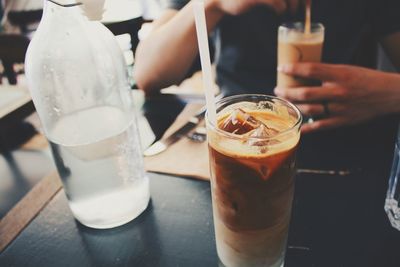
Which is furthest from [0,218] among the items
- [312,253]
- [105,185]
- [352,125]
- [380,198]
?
[352,125]

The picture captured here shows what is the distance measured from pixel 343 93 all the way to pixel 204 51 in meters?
0.63

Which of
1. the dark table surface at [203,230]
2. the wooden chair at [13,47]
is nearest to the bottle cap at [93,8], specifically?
the dark table surface at [203,230]

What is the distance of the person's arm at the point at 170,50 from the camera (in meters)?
1.19

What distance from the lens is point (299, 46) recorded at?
96 centimetres

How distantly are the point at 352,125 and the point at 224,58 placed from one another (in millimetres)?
608

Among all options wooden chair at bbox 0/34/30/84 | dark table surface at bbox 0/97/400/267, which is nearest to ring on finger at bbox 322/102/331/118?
dark table surface at bbox 0/97/400/267

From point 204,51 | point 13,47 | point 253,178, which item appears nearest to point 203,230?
point 253,178

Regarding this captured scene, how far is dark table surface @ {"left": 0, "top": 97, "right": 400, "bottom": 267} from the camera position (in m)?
0.56

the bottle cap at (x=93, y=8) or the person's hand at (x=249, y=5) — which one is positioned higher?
the bottle cap at (x=93, y=8)

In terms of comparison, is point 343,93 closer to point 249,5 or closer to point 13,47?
point 249,5

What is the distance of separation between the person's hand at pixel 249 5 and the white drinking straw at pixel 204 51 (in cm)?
65

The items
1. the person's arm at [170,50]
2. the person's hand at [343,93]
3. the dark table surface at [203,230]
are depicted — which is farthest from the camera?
the person's arm at [170,50]

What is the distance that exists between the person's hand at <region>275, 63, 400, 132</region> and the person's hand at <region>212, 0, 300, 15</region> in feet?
0.73

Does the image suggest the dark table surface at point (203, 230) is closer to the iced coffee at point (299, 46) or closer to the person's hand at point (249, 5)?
the iced coffee at point (299, 46)
